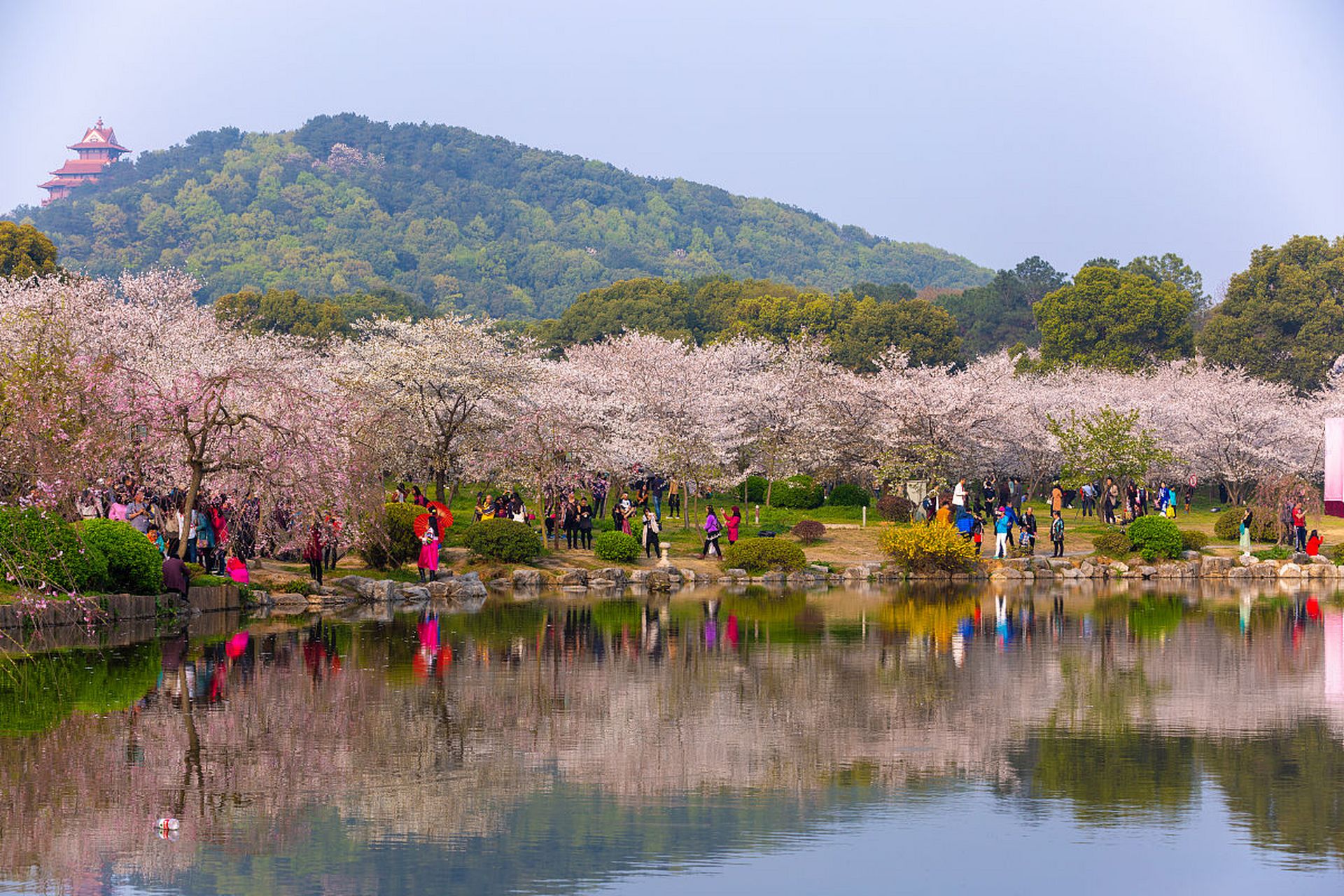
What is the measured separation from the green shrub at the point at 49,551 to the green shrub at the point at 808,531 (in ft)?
80.1

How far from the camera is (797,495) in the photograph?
5562 cm

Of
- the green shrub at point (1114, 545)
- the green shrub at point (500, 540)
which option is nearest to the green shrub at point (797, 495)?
the green shrub at point (1114, 545)

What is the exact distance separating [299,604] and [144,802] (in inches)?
738

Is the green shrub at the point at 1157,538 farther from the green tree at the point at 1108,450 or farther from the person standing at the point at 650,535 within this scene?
the person standing at the point at 650,535

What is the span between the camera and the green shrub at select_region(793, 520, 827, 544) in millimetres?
44969

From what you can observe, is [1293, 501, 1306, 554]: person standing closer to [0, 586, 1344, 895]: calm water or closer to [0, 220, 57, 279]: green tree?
[0, 586, 1344, 895]: calm water

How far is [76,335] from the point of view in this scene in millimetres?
42281

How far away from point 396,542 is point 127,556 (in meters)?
10.4

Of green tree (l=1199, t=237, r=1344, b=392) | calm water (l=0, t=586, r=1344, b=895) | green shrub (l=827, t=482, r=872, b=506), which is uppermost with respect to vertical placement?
green tree (l=1199, t=237, r=1344, b=392)

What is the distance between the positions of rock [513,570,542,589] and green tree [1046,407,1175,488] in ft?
76.1

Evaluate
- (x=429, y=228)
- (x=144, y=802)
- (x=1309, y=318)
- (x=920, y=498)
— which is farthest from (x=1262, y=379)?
(x=429, y=228)

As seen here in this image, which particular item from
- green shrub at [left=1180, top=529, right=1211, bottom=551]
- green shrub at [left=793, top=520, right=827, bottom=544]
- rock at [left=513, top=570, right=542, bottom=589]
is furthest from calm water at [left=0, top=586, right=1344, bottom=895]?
green shrub at [left=1180, top=529, right=1211, bottom=551]

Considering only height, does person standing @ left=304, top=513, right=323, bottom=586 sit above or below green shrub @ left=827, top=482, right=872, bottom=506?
below

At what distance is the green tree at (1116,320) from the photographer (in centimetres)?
8681
